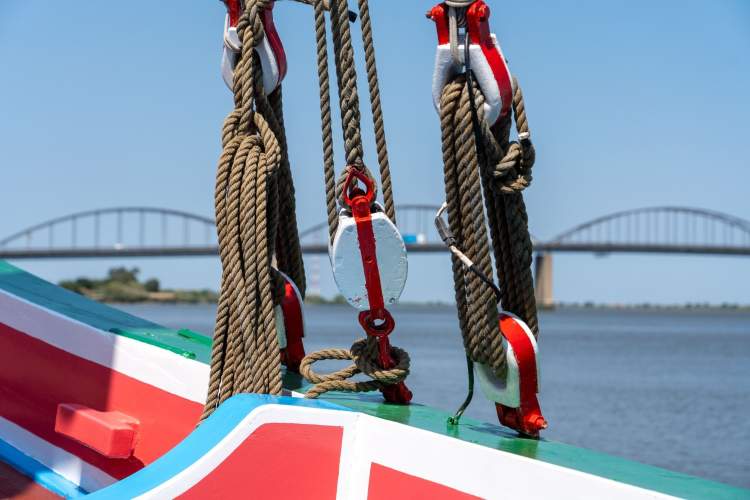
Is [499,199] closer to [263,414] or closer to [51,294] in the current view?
[263,414]

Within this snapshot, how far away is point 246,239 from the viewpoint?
2.60 meters

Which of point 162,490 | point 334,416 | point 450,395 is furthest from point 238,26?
point 450,395

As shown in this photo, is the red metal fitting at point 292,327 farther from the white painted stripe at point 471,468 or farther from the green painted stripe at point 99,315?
the white painted stripe at point 471,468

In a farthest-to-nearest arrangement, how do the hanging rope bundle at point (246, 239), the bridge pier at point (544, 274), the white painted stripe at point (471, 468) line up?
1. the bridge pier at point (544, 274)
2. the hanging rope bundle at point (246, 239)
3. the white painted stripe at point (471, 468)

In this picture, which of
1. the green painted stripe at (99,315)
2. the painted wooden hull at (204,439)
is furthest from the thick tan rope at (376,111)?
the green painted stripe at (99,315)

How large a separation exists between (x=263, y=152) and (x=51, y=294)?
116 centimetres

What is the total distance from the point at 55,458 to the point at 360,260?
1.22m

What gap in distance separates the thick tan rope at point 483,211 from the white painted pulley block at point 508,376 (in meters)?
0.02

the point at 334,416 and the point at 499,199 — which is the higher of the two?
the point at 499,199

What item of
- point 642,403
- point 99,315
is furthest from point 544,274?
point 99,315

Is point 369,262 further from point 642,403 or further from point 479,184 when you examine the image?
point 642,403

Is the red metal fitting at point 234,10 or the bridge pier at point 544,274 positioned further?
the bridge pier at point 544,274

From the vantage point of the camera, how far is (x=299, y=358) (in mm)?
3059

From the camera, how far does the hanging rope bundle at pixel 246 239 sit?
254 cm
